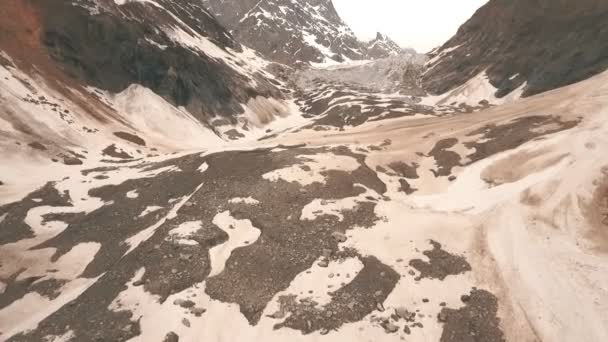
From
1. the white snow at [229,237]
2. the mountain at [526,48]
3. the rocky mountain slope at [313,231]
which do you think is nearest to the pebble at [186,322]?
the rocky mountain slope at [313,231]

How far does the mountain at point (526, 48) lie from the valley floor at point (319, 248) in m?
51.3

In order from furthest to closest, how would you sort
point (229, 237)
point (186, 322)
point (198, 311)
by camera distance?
point (229, 237), point (198, 311), point (186, 322)

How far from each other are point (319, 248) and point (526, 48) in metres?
103

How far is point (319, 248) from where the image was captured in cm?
2333

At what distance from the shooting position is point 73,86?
64.4m

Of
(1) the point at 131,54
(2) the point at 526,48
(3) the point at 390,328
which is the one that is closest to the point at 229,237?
(3) the point at 390,328

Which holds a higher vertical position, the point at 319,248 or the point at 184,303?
the point at 184,303

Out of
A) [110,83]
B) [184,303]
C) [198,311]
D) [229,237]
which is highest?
[110,83]

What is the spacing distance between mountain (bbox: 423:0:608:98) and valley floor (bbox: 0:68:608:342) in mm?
51251

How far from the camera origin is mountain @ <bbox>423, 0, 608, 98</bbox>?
81.5 meters

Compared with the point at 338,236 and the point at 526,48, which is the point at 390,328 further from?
the point at 526,48

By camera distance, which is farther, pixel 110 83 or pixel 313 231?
pixel 110 83

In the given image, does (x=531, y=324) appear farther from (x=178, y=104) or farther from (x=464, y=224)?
(x=178, y=104)

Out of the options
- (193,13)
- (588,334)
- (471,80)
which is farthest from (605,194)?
(193,13)
